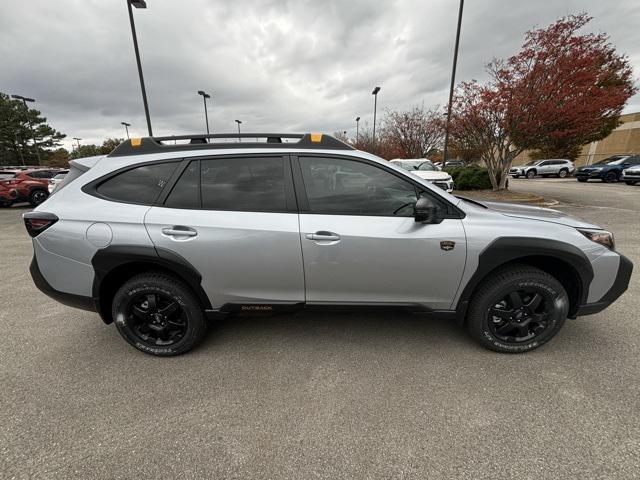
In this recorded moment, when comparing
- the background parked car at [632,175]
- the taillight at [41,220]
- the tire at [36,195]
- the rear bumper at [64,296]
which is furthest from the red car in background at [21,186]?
the background parked car at [632,175]

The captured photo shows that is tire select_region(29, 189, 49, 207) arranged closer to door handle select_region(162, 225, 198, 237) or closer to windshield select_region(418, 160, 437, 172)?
door handle select_region(162, 225, 198, 237)

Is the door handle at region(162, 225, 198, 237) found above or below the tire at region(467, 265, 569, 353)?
above

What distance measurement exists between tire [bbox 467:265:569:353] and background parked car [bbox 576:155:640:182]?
23.2 meters

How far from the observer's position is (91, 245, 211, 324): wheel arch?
7.36 ft

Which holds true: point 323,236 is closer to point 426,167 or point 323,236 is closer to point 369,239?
point 369,239

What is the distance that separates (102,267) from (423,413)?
257 cm

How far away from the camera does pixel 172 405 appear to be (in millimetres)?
2006

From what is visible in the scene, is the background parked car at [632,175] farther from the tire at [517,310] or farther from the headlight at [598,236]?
the tire at [517,310]

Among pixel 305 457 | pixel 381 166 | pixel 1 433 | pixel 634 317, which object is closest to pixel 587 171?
pixel 634 317

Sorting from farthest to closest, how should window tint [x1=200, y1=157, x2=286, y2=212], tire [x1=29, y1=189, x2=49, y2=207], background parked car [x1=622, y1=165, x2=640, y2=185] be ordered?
1. background parked car [x1=622, y1=165, x2=640, y2=185]
2. tire [x1=29, y1=189, x2=49, y2=207]
3. window tint [x1=200, y1=157, x2=286, y2=212]

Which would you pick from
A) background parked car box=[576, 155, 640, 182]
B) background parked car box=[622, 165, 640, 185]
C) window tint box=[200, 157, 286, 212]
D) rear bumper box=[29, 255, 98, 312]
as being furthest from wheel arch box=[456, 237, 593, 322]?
background parked car box=[576, 155, 640, 182]

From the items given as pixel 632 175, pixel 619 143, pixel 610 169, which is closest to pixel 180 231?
pixel 632 175

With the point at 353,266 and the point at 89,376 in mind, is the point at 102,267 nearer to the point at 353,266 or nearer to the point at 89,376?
the point at 89,376

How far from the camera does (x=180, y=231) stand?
2.22 metres
